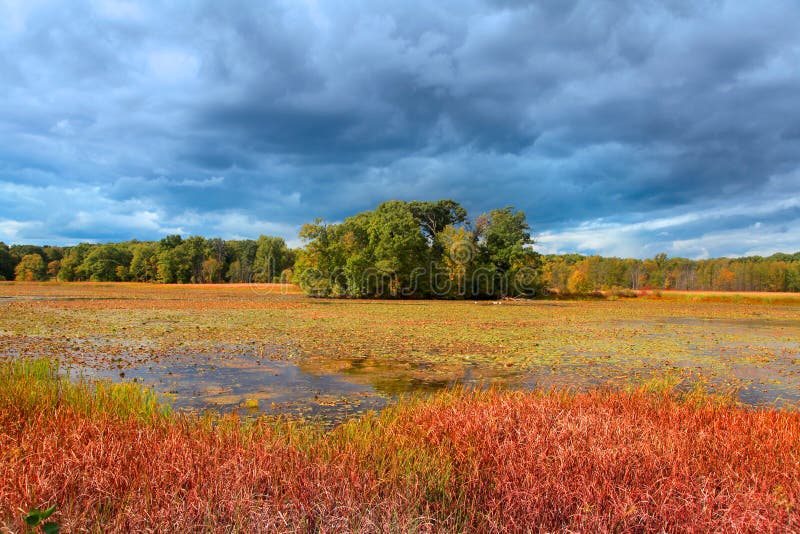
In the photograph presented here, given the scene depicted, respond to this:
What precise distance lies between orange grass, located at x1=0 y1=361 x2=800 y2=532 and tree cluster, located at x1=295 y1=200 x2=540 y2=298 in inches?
1770

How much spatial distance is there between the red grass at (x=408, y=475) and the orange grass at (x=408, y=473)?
0.02 meters

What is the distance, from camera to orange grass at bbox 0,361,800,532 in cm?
363

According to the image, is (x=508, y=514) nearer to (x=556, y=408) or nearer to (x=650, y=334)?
(x=556, y=408)

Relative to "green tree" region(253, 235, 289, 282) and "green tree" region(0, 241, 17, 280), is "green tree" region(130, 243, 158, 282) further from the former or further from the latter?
"green tree" region(0, 241, 17, 280)

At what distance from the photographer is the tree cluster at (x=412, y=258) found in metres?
51.6

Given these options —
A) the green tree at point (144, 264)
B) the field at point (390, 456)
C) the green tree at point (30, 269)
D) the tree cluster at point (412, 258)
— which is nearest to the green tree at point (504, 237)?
the tree cluster at point (412, 258)

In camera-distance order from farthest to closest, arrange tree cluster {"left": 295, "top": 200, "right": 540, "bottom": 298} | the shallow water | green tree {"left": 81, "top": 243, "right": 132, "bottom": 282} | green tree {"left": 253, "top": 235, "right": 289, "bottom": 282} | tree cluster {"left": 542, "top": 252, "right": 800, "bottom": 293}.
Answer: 1. green tree {"left": 253, "top": 235, "right": 289, "bottom": 282}
2. green tree {"left": 81, "top": 243, "right": 132, "bottom": 282}
3. tree cluster {"left": 542, "top": 252, "right": 800, "bottom": 293}
4. tree cluster {"left": 295, "top": 200, "right": 540, "bottom": 298}
5. the shallow water

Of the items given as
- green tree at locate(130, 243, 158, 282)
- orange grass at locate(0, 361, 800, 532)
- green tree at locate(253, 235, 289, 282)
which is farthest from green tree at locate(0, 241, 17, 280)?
orange grass at locate(0, 361, 800, 532)

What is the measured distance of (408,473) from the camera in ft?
14.4

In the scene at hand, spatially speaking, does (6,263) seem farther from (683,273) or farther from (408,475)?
(683,273)

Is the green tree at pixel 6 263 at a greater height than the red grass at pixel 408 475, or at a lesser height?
greater

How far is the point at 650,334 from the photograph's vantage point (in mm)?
20516

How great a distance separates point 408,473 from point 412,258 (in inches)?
1927

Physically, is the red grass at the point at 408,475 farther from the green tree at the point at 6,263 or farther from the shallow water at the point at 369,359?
the green tree at the point at 6,263
